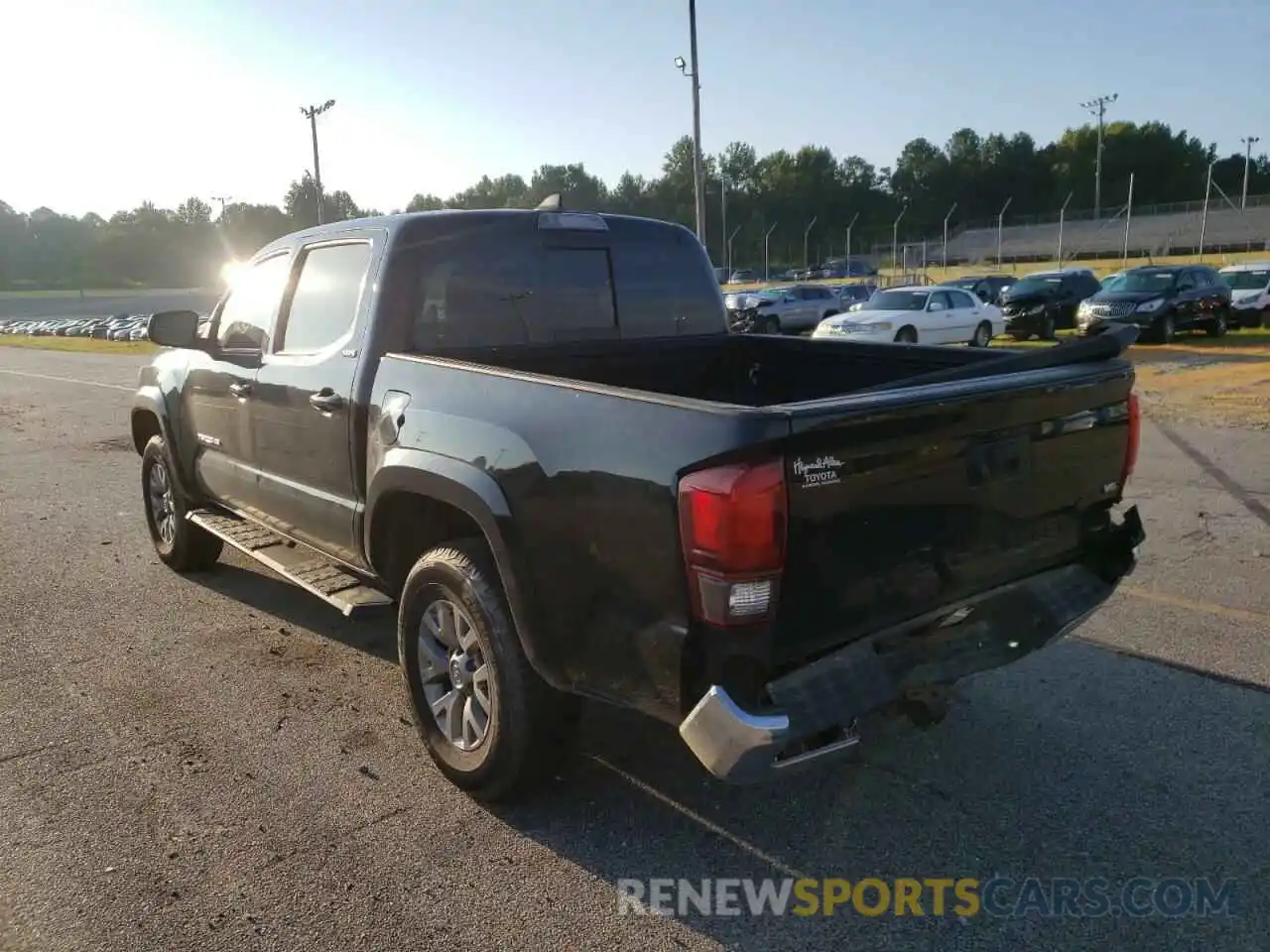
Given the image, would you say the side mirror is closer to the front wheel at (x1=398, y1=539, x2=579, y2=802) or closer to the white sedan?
the front wheel at (x1=398, y1=539, x2=579, y2=802)

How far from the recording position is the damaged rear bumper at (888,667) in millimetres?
2711

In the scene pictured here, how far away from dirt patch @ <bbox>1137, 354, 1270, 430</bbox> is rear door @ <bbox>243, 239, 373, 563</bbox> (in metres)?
10.7

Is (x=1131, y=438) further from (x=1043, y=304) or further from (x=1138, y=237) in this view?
(x=1138, y=237)

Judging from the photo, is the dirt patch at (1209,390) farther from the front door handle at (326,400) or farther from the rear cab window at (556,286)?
the front door handle at (326,400)

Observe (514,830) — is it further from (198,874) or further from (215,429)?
(215,429)

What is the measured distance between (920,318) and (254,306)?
20.0m

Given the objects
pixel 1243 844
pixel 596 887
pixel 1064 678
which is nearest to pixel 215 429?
pixel 596 887

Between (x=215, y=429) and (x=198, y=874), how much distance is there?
2.89 meters

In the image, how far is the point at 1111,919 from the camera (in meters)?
2.94

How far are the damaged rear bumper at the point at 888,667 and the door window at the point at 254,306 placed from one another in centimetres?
334

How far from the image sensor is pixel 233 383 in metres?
5.23

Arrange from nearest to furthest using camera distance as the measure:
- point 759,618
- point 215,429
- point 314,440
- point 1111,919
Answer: point 759,618, point 1111,919, point 314,440, point 215,429

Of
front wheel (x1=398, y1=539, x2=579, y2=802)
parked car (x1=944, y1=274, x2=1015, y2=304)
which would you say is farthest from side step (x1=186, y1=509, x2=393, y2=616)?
parked car (x1=944, y1=274, x2=1015, y2=304)

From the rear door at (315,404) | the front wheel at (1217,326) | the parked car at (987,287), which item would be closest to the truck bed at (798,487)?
the rear door at (315,404)
